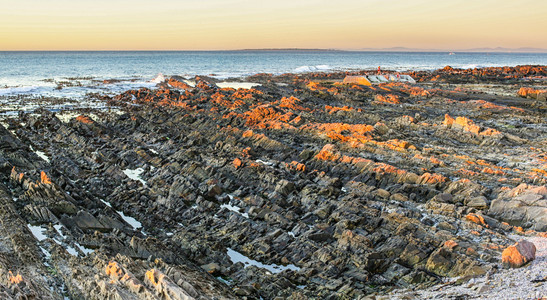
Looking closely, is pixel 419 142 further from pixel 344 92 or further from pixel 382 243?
pixel 344 92

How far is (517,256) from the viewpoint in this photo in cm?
1152

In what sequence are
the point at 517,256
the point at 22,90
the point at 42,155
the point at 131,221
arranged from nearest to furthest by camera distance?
the point at 517,256
the point at 131,221
the point at 42,155
the point at 22,90

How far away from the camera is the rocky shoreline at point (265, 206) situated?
11242 mm

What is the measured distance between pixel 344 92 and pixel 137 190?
1143 inches

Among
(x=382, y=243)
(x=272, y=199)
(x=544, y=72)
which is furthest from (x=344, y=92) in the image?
(x=544, y=72)

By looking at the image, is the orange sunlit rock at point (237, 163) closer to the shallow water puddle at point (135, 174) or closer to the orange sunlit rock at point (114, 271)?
the shallow water puddle at point (135, 174)

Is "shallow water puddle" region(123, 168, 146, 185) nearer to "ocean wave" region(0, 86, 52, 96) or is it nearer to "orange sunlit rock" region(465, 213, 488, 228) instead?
"orange sunlit rock" region(465, 213, 488, 228)

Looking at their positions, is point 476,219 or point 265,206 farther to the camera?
point 265,206

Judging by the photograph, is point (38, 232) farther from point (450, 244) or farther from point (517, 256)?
point (517, 256)

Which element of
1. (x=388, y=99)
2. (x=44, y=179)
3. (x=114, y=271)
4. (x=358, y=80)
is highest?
(x=358, y=80)

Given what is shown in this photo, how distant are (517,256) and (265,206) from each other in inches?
317

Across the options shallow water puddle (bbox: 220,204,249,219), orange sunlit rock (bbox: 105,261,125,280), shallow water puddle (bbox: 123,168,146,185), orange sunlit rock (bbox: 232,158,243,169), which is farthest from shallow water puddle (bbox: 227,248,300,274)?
shallow water puddle (bbox: 123,168,146,185)

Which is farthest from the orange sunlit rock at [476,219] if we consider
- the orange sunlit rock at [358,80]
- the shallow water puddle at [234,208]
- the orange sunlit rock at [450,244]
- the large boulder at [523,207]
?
the orange sunlit rock at [358,80]

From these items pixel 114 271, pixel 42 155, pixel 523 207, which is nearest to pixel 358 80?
pixel 42 155
